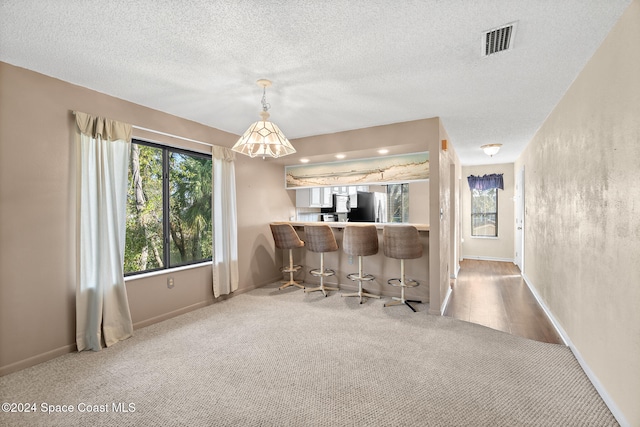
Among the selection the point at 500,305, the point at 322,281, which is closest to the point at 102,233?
the point at 322,281

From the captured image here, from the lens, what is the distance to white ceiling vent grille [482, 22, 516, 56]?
6.14 feet

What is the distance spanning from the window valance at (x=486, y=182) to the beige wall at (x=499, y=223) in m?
0.13

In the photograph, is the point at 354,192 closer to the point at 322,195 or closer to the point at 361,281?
the point at 322,195

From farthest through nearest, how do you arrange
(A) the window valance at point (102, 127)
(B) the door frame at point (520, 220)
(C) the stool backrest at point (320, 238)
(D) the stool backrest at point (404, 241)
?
(B) the door frame at point (520, 220) → (C) the stool backrest at point (320, 238) → (D) the stool backrest at point (404, 241) → (A) the window valance at point (102, 127)

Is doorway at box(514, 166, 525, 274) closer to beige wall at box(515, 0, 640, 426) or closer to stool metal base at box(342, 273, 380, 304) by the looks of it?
beige wall at box(515, 0, 640, 426)

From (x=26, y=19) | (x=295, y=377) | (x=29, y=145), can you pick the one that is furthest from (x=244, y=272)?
(x=26, y=19)

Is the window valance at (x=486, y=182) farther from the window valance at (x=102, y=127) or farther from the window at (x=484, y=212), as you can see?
the window valance at (x=102, y=127)

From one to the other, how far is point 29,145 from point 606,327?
460cm

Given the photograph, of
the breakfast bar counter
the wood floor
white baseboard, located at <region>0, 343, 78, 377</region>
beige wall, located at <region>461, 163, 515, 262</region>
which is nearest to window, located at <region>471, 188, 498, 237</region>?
beige wall, located at <region>461, 163, 515, 262</region>

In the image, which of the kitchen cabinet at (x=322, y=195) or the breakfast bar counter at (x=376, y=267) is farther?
the kitchen cabinet at (x=322, y=195)

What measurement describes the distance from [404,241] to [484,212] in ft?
16.7

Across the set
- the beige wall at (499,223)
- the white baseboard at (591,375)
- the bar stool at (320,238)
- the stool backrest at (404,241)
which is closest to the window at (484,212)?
the beige wall at (499,223)

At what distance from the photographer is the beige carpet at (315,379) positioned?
181 centimetres

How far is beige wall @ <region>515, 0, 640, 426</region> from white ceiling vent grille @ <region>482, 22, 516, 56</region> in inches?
22.6
